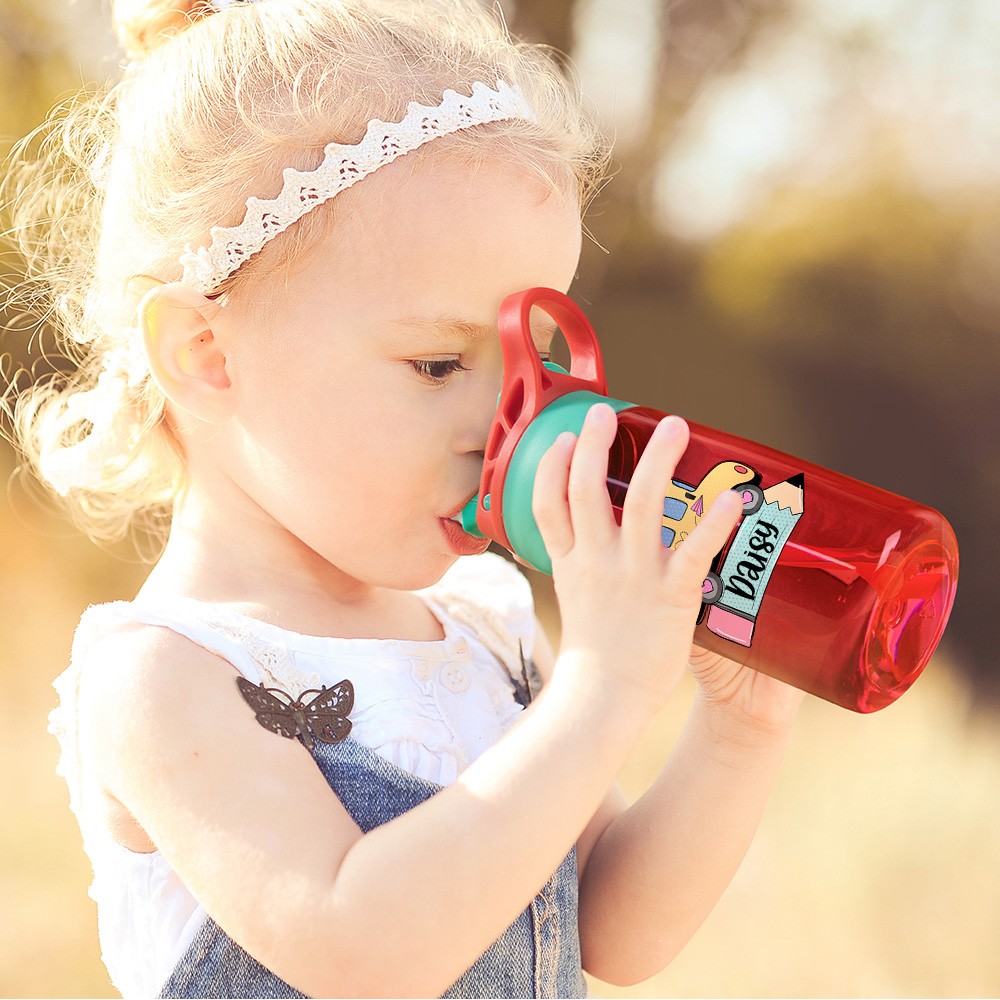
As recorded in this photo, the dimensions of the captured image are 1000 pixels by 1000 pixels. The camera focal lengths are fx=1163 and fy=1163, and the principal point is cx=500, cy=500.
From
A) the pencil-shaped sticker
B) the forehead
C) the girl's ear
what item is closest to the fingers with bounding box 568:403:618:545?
the pencil-shaped sticker

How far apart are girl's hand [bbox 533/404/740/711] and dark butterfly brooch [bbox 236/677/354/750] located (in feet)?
0.84

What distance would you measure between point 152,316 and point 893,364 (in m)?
2.66

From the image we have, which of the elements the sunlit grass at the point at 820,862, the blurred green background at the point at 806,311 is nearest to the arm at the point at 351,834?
the sunlit grass at the point at 820,862

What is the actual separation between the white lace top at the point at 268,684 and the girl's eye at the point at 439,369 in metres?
0.29

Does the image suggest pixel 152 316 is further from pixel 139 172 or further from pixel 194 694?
pixel 194 694

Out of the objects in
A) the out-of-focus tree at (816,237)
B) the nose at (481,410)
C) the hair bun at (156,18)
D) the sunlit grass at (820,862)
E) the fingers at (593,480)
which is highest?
the hair bun at (156,18)

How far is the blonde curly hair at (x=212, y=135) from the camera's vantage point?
3.86ft

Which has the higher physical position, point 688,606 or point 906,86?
point 688,606

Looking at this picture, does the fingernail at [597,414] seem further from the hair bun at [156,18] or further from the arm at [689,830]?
the hair bun at [156,18]

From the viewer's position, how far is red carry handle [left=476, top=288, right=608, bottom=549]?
1043 millimetres

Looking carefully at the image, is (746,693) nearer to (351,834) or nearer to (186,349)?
(351,834)

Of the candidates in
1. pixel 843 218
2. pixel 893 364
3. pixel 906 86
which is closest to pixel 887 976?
pixel 893 364

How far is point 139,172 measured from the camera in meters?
1.25

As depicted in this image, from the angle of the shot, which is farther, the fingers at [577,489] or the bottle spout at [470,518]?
the bottle spout at [470,518]
